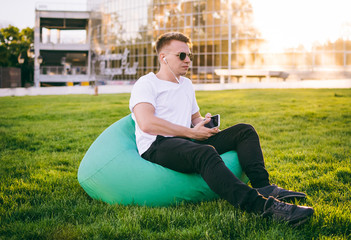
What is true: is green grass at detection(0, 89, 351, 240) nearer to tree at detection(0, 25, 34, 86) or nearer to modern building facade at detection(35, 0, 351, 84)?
modern building facade at detection(35, 0, 351, 84)

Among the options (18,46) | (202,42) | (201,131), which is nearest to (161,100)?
(201,131)

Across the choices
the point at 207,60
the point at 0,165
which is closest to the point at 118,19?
the point at 207,60

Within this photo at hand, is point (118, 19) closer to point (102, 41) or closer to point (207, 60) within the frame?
point (102, 41)

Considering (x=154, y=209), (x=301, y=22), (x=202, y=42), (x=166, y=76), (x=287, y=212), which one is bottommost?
(x=154, y=209)

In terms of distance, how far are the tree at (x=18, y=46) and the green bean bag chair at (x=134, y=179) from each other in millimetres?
55494

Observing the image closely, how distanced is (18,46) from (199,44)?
117ft

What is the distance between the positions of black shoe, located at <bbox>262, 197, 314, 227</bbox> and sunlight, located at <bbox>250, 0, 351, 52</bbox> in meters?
31.8

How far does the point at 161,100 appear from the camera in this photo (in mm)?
3324

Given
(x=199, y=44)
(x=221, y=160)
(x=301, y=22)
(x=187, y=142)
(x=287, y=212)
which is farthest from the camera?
(x=199, y=44)

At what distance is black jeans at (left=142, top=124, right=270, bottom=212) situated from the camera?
2530 millimetres

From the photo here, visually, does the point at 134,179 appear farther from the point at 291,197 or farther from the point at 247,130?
the point at 291,197

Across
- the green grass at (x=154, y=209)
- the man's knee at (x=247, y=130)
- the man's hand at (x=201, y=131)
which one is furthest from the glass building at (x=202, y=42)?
the man's hand at (x=201, y=131)

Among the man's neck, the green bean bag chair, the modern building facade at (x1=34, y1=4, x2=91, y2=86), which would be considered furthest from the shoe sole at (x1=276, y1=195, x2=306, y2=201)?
the modern building facade at (x1=34, y1=4, x2=91, y2=86)

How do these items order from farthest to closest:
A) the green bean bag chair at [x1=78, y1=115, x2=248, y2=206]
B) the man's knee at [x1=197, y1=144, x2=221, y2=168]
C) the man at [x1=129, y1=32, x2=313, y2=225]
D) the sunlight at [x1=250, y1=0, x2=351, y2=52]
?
the sunlight at [x1=250, y1=0, x2=351, y2=52] < the green bean bag chair at [x1=78, y1=115, x2=248, y2=206] < the man's knee at [x1=197, y1=144, x2=221, y2=168] < the man at [x1=129, y1=32, x2=313, y2=225]
